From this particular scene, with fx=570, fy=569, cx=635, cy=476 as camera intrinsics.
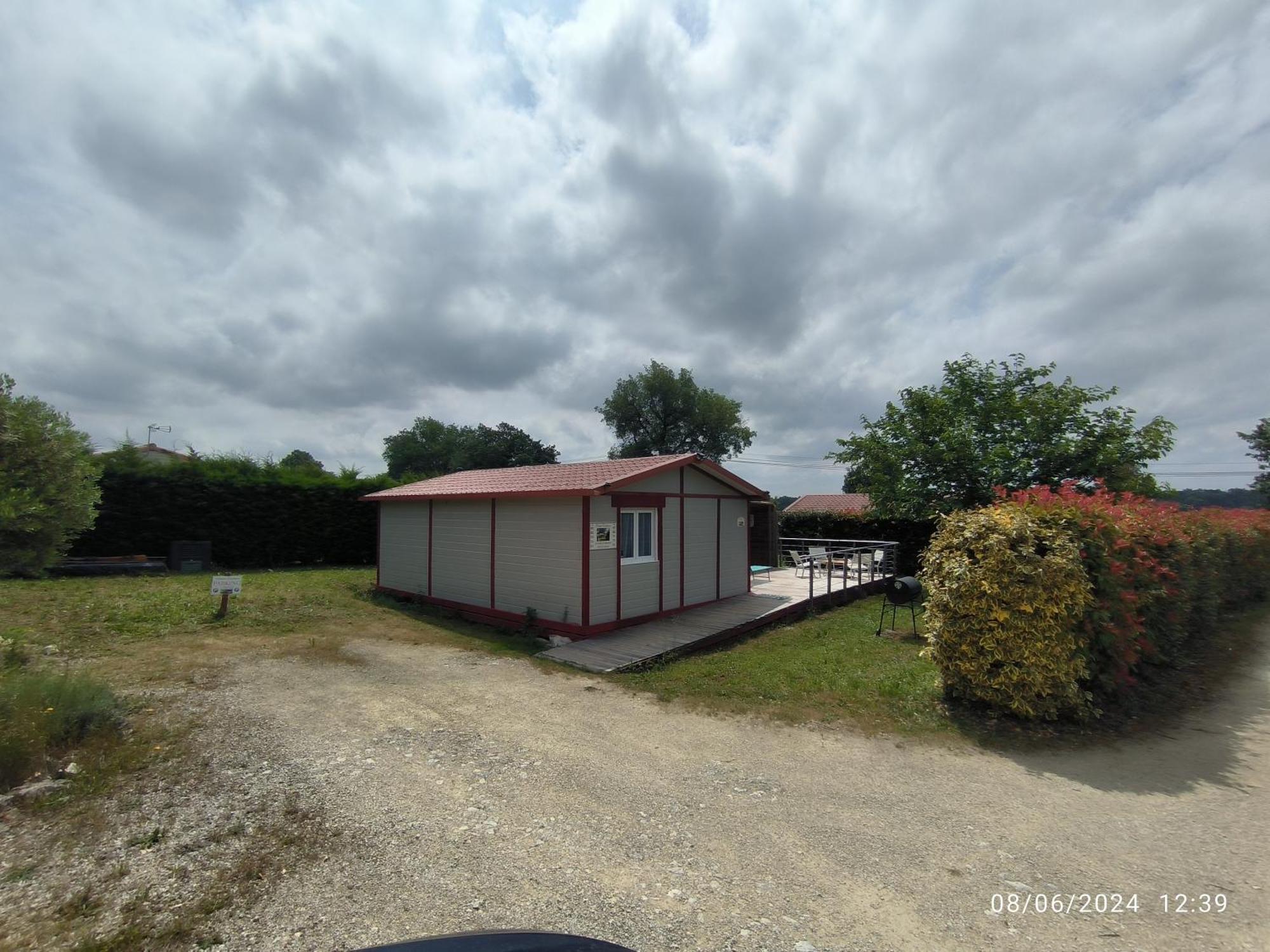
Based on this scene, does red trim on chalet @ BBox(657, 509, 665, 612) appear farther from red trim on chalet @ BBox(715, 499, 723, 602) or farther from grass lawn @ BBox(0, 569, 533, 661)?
grass lawn @ BBox(0, 569, 533, 661)

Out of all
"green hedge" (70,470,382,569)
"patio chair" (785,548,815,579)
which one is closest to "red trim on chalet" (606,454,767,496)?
"patio chair" (785,548,815,579)

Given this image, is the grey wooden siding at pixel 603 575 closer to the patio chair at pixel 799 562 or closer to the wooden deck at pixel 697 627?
the wooden deck at pixel 697 627

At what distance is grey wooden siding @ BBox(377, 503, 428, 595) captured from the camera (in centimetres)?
1312

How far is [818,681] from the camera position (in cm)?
703

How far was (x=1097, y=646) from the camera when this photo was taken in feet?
19.6

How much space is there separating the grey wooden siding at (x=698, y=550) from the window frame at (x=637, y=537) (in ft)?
2.89

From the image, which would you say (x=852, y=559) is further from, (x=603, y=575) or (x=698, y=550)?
(x=603, y=575)

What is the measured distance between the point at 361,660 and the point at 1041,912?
776cm

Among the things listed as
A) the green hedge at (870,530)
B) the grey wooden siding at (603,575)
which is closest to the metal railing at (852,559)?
the green hedge at (870,530)

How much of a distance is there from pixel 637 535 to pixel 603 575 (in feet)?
3.85

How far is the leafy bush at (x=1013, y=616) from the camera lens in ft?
18.1

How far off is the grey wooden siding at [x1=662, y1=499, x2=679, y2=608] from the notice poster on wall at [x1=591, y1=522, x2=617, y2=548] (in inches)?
54.8

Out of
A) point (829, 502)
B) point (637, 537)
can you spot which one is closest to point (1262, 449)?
point (829, 502)

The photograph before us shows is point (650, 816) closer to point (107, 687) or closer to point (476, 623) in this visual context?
point (107, 687)
